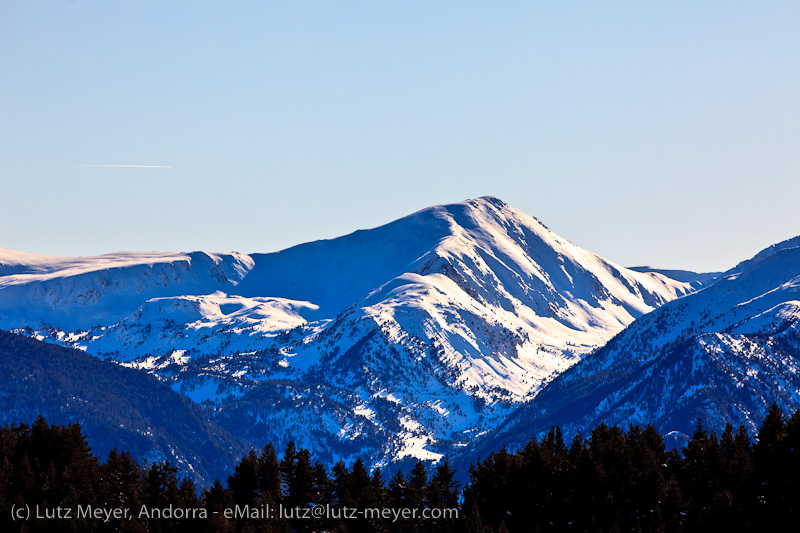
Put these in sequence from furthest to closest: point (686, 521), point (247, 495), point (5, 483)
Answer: point (247, 495)
point (5, 483)
point (686, 521)

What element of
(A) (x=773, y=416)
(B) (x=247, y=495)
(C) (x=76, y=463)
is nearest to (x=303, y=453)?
(B) (x=247, y=495)

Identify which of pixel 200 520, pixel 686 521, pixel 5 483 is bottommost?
pixel 686 521

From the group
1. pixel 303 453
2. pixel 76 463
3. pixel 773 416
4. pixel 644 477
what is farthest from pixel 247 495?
pixel 773 416

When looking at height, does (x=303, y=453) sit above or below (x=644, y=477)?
above

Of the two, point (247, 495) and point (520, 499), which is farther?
point (247, 495)

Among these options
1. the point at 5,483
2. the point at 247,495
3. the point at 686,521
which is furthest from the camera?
the point at 247,495

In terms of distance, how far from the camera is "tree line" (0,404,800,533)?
12925 cm

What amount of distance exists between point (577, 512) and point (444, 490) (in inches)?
782

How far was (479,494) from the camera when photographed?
145 metres

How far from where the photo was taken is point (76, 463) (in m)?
145

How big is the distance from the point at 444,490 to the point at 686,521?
32913 mm

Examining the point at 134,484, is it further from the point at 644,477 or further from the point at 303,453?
the point at 644,477

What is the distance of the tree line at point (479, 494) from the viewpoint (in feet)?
424

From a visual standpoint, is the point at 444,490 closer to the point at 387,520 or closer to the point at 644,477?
the point at 387,520
